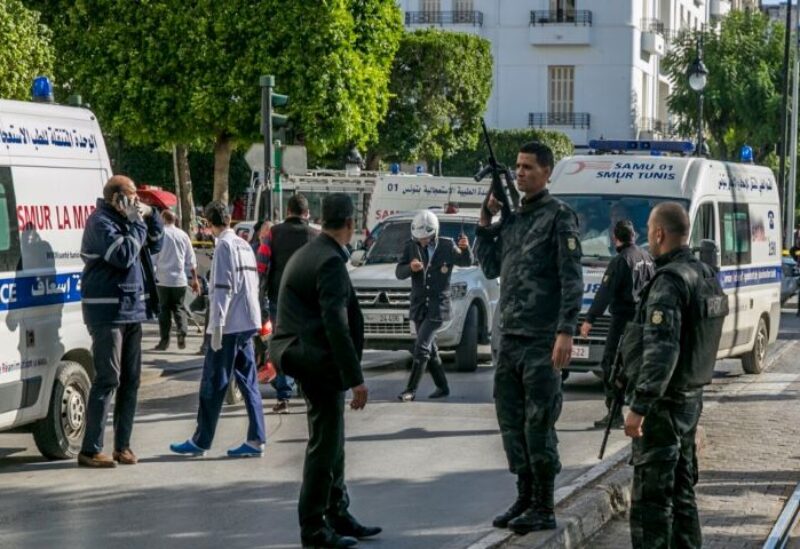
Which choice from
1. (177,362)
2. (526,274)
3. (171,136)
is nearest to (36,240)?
(526,274)

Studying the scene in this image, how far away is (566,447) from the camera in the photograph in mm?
12133

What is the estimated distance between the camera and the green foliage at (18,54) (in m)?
19.3

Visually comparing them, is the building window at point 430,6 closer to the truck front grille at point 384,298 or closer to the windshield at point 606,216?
the truck front grille at point 384,298

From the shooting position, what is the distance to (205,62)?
3391 cm

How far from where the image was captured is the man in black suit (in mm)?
7641

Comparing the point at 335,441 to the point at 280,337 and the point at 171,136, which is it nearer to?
the point at 280,337

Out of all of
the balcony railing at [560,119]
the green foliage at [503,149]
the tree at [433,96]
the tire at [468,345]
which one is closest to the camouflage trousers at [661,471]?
the tire at [468,345]

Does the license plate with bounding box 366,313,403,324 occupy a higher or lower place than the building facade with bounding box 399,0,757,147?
lower

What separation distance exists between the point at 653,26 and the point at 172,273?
1958 inches

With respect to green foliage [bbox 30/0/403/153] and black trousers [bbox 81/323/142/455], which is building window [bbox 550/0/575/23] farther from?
black trousers [bbox 81/323/142/455]

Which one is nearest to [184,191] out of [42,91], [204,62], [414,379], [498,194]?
[204,62]

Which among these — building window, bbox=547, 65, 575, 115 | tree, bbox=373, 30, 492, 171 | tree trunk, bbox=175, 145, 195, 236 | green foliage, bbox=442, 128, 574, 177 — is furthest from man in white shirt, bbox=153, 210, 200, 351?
building window, bbox=547, 65, 575, 115

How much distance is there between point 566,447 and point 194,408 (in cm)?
396

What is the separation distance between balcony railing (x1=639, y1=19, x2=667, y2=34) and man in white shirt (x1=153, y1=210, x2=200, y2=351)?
1861 inches
